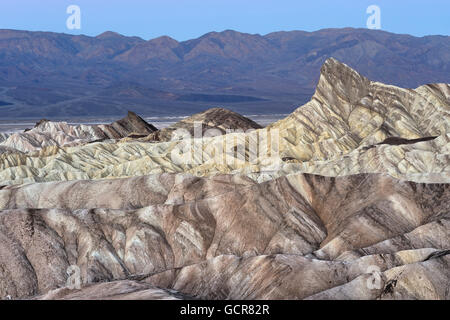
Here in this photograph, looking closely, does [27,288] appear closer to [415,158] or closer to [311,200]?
[311,200]

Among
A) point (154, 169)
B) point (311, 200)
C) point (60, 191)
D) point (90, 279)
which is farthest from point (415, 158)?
point (90, 279)

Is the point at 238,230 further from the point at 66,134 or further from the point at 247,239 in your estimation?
the point at 66,134

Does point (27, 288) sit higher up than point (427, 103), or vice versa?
point (427, 103)

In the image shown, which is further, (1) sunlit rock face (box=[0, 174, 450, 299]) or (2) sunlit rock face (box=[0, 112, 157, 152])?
(2) sunlit rock face (box=[0, 112, 157, 152])

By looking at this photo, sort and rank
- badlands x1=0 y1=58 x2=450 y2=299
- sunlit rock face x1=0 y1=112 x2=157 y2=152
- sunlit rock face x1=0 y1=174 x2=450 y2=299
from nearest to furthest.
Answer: badlands x1=0 y1=58 x2=450 y2=299
sunlit rock face x1=0 y1=174 x2=450 y2=299
sunlit rock face x1=0 y1=112 x2=157 y2=152

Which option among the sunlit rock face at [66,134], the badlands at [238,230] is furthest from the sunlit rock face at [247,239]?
the sunlit rock face at [66,134]

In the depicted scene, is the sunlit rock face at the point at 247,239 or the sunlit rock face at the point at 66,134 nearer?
the sunlit rock face at the point at 247,239

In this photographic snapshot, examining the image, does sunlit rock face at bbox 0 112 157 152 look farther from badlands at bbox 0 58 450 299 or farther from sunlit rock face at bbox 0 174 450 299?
sunlit rock face at bbox 0 174 450 299

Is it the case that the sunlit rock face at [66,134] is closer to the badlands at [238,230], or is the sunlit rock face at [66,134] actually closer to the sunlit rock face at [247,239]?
the badlands at [238,230]

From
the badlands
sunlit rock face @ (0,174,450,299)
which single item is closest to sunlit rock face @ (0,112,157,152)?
the badlands

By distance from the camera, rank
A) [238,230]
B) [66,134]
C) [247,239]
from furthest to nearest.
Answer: [66,134]
[238,230]
[247,239]

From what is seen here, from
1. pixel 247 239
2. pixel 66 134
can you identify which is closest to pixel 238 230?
pixel 247 239
